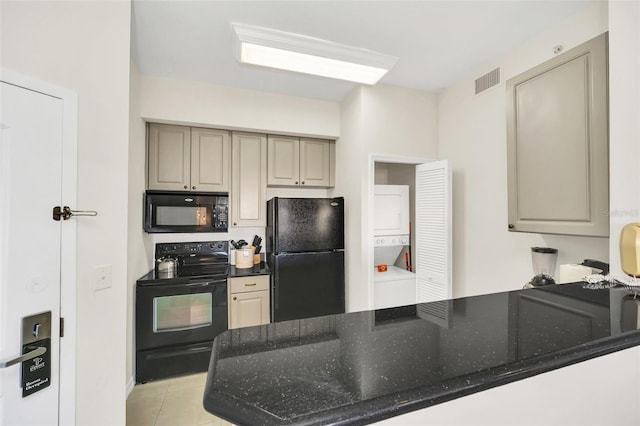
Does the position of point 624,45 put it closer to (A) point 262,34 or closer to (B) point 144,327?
(A) point 262,34

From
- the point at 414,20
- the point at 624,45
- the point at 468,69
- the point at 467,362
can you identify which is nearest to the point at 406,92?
the point at 468,69

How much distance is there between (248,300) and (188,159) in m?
1.51

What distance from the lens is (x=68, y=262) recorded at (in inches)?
50.9

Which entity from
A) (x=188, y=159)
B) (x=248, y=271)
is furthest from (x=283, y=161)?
(x=248, y=271)

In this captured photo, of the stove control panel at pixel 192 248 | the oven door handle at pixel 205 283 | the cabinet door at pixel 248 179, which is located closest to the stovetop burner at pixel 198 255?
the stove control panel at pixel 192 248

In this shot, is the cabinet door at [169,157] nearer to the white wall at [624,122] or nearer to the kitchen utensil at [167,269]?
the kitchen utensil at [167,269]

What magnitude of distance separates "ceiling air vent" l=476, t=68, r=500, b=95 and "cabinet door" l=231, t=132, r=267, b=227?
2.09 meters

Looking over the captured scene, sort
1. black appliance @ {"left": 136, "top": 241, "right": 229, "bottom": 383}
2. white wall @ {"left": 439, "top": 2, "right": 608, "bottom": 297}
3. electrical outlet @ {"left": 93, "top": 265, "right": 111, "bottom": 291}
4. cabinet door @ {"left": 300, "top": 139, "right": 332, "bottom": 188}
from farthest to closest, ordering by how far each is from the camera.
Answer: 1. cabinet door @ {"left": 300, "top": 139, "right": 332, "bottom": 188}
2. black appliance @ {"left": 136, "top": 241, "right": 229, "bottom": 383}
3. white wall @ {"left": 439, "top": 2, "right": 608, "bottom": 297}
4. electrical outlet @ {"left": 93, "top": 265, "right": 111, "bottom": 291}

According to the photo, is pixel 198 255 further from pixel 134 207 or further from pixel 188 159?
pixel 188 159

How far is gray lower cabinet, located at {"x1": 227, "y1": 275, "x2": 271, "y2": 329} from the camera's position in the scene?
104 inches

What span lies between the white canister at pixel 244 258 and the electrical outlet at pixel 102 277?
147 centimetres

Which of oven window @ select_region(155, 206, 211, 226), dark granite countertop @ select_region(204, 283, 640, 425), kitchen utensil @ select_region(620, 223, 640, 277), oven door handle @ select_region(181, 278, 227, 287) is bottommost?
oven door handle @ select_region(181, 278, 227, 287)

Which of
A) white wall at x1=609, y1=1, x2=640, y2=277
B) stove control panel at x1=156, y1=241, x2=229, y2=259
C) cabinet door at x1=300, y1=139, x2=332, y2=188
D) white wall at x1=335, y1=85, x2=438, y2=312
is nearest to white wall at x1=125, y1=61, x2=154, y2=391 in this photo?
stove control panel at x1=156, y1=241, x2=229, y2=259

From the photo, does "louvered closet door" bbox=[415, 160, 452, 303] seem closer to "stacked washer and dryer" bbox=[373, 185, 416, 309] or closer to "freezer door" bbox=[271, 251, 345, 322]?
"stacked washer and dryer" bbox=[373, 185, 416, 309]
